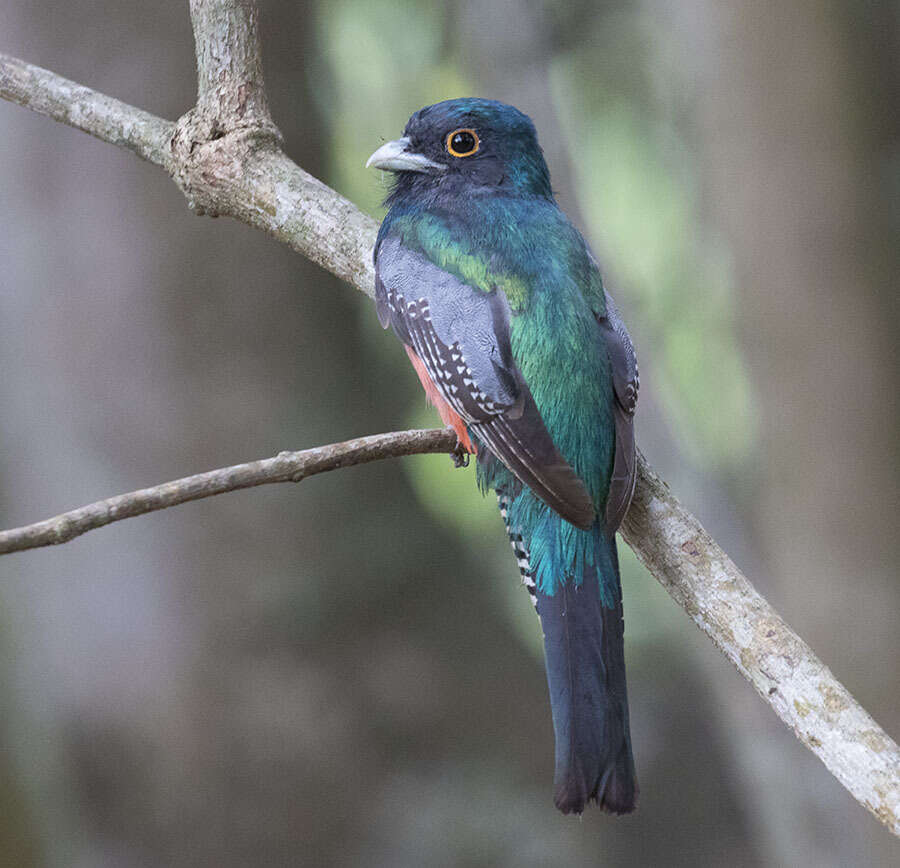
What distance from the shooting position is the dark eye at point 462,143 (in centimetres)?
335

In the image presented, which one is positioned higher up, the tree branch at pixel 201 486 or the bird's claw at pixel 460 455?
the bird's claw at pixel 460 455

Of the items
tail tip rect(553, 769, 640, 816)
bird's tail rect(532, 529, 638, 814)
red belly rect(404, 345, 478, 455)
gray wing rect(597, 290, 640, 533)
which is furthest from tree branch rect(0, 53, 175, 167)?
tail tip rect(553, 769, 640, 816)

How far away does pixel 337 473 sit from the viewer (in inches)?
197

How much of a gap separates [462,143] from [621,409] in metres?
1.05

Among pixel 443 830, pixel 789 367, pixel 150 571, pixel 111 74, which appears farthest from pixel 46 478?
pixel 789 367

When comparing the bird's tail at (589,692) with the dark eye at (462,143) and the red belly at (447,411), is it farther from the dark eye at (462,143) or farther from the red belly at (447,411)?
the dark eye at (462,143)

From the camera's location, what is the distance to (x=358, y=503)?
4984 millimetres

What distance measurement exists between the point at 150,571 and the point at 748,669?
3.06 meters

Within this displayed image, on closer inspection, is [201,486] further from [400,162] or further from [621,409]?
[400,162]

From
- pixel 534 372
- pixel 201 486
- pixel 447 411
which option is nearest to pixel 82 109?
pixel 447 411

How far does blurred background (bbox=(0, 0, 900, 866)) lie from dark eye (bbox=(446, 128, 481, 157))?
1.16 metres

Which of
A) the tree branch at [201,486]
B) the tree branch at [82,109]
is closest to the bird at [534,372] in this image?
the tree branch at [201,486]

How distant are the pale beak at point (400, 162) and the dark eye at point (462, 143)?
0.06m

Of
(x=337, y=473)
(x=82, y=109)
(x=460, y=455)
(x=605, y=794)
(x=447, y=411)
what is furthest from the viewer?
(x=337, y=473)
